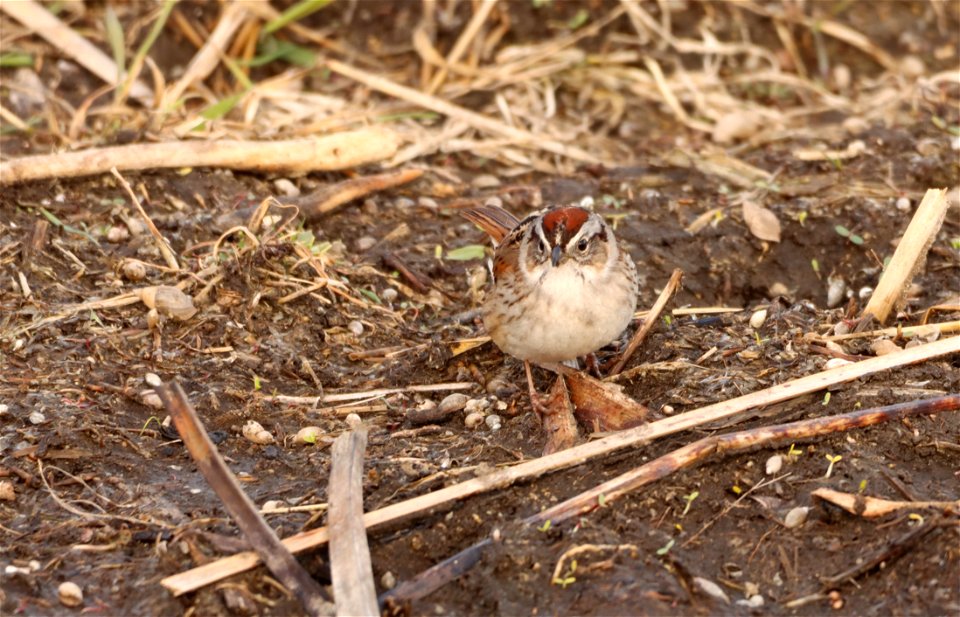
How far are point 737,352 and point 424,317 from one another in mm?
1394

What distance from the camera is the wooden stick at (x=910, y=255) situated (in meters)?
4.98

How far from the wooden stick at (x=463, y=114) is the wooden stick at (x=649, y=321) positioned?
1.89 meters

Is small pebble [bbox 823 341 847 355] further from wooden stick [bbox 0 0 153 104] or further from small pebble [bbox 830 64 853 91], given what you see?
wooden stick [bbox 0 0 153 104]

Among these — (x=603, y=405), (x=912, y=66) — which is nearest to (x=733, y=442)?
(x=603, y=405)

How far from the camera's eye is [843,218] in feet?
19.6

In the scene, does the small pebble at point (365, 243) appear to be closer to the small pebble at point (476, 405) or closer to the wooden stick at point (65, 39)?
the small pebble at point (476, 405)

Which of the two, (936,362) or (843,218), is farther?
(843,218)

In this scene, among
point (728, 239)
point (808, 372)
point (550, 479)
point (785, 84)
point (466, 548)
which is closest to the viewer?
point (466, 548)

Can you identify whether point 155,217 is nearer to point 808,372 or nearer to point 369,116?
point 369,116

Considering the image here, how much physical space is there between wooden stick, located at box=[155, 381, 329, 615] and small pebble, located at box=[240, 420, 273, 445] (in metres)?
0.85

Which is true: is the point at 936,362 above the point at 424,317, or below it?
above

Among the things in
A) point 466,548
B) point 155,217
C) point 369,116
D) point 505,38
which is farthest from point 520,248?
point 505,38

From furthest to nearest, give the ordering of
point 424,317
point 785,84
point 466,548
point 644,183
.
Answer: point 785,84 → point 644,183 → point 424,317 → point 466,548

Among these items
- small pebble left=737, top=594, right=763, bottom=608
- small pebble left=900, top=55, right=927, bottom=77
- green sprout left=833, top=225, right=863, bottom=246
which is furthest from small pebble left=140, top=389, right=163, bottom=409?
small pebble left=900, top=55, right=927, bottom=77
